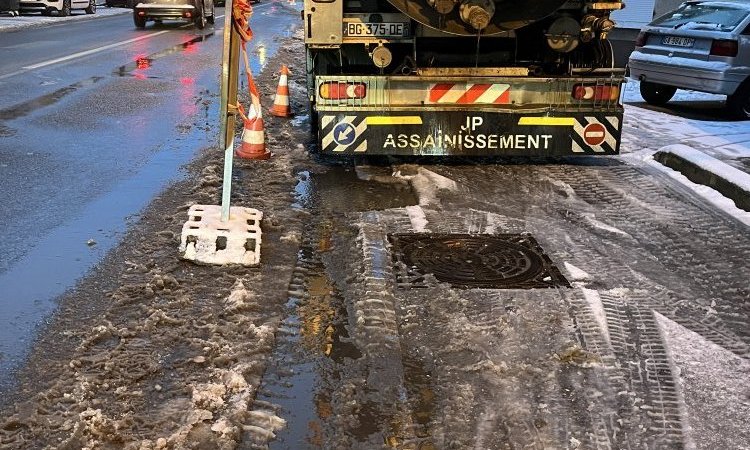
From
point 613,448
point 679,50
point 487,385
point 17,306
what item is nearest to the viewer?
point 613,448

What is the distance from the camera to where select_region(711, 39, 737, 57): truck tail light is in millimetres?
11328

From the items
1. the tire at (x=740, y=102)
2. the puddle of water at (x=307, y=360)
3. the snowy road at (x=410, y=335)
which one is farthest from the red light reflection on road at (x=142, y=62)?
the puddle of water at (x=307, y=360)

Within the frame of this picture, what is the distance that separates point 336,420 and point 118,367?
44.5 inches

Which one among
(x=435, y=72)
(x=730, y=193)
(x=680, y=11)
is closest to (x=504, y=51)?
(x=435, y=72)

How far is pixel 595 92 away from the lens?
7352 millimetres

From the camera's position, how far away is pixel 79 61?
16219 millimetres

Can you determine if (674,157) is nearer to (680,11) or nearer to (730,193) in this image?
(730,193)

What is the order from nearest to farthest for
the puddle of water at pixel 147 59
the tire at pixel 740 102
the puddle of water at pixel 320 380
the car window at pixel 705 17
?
the puddle of water at pixel 320 380 < the tire at pixel 740 102 < the car window at pixel 705 17 < the puddle of water at pixel 147 59

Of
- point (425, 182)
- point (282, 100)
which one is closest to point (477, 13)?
point (425, 182)

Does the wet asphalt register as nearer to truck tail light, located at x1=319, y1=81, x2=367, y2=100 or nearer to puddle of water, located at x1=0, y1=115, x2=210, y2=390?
puddle of water, located at x1=0, y1=115, x2=210, y2=390

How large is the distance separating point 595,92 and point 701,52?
17.7 feet

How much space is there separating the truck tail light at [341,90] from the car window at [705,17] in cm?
713

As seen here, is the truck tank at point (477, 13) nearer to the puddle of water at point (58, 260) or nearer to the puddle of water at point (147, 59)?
the puddle of water at point (58, 260)

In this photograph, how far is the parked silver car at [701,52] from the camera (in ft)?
37.3
